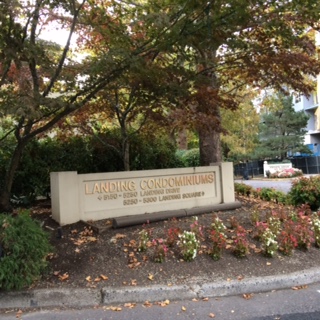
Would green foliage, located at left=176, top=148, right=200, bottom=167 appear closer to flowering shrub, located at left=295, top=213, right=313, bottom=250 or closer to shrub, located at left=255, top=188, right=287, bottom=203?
shrub, located at left=255, top=188, right=287, bottom=203

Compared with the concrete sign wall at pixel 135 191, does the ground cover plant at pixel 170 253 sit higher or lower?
lower

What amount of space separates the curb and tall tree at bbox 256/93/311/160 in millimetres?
34130

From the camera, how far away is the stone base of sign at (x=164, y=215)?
6.26 metres

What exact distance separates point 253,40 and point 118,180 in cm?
435

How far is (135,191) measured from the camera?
23.3 feet

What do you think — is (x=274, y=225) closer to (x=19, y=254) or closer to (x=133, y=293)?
(x=133, y=293)

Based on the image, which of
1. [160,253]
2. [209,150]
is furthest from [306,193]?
[160,253]

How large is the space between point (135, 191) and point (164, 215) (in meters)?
0.73

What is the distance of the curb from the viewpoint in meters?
4.12

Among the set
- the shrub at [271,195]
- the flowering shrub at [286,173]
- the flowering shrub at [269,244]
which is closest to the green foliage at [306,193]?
the shrub at [271,195]

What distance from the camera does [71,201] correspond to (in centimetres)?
647

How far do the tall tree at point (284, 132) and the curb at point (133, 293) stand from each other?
34130 mm

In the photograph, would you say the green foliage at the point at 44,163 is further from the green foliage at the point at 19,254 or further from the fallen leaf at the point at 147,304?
the fallen leaf at the point at 147,304

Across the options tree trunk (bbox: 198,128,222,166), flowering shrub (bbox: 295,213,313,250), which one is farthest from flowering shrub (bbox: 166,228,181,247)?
tree trunk (bbox: 198,128,222,166)
